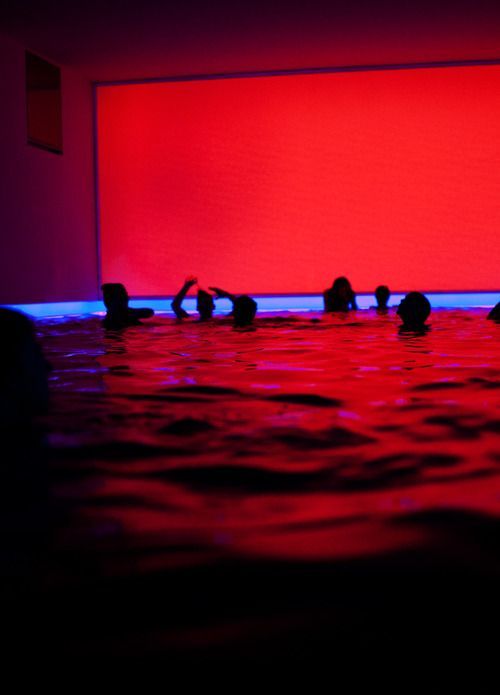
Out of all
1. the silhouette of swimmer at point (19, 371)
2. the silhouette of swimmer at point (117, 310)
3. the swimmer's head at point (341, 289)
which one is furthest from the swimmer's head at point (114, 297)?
the silhouette of swimmer at point (19, 371)

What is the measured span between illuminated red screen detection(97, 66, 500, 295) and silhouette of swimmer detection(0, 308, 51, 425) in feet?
41.6

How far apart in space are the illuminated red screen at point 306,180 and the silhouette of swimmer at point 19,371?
12688mm

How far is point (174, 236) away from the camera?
602 inches

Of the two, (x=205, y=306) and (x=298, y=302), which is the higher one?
(x=205, y=306)

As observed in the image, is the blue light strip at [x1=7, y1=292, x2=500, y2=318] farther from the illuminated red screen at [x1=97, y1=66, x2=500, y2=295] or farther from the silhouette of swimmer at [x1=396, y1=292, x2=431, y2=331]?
the silhouette of swimmer at [x1=396, y1=292, x2=431, y2=331]

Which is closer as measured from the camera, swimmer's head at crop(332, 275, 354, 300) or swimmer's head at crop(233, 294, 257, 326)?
swimmer's head at crop(233, 294, 257, 326)

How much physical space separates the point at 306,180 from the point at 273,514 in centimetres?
1398

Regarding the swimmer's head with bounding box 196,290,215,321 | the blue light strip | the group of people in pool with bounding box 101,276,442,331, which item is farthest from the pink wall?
the swimmer's head with bounding box 196,290,215,321

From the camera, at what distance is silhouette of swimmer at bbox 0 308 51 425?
2260 mm

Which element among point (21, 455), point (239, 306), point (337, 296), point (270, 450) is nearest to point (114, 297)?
point (239, 306)

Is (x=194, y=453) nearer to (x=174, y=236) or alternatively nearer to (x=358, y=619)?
(x=358, y=619)

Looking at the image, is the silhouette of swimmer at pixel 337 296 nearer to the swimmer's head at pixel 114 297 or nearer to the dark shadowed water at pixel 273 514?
the swimmer's head at pixel 114 297

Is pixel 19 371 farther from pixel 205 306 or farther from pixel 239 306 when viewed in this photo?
pixel 205 306

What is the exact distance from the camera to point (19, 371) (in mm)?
2371
